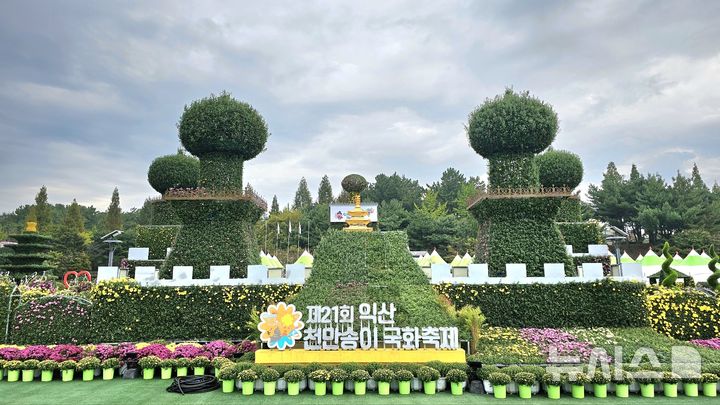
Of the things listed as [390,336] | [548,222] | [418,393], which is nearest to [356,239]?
[390,336]

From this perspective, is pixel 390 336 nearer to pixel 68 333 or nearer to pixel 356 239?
pixel 356 239

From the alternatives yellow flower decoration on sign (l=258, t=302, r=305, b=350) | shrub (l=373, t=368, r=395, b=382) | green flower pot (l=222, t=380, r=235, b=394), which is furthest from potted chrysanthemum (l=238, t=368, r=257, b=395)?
shrub (l=373, t=368, r=395, b=382)

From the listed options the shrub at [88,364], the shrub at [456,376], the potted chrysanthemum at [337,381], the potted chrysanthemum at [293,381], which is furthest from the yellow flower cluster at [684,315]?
the shrub at [88,364]

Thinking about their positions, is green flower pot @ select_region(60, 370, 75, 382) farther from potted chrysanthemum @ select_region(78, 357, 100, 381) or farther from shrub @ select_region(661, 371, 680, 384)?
shrub @ select_region(661, 371, 680, 384)

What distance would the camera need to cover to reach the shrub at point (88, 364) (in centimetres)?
901

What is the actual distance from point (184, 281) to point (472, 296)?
8693mm

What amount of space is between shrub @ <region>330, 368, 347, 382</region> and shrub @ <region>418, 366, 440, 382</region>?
1506mm

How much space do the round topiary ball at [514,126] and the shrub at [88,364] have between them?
43.9 feet

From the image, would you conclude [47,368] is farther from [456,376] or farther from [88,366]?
[456,376]

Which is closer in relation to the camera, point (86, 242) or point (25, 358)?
point (25, 358)

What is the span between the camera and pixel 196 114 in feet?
48.5

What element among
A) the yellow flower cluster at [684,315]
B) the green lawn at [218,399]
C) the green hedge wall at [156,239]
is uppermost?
the green hedge wall at [156,239]

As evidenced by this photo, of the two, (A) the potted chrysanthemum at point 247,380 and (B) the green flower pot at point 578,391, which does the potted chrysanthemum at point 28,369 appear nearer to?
(A) the potted chrysanthemum at point 247,380

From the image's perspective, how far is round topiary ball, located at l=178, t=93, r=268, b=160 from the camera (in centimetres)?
1465
